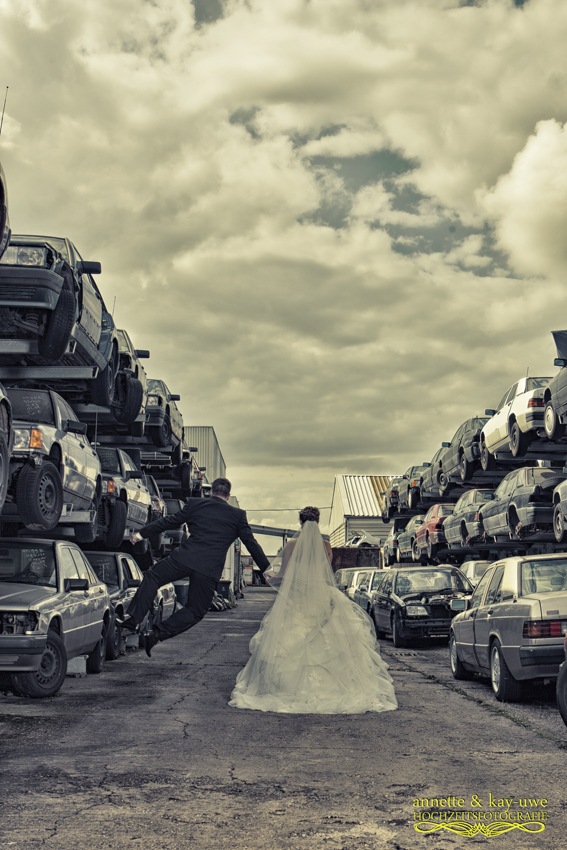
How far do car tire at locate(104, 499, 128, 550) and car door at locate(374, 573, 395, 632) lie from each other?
5.34 metres

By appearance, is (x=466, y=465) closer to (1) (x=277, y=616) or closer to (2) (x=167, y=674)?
(2) (x=167, y=674)

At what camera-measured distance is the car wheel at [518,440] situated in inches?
643

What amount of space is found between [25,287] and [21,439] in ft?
5.63

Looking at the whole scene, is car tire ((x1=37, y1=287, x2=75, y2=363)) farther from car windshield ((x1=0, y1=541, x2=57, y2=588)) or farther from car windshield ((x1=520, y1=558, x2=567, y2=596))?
car windshield ((x1=520, y1=558, x2=567, y2=596))

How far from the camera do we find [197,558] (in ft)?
22.9

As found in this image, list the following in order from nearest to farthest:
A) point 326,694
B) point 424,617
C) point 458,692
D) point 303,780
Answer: point 303,780, point 326,694, point 458,692, point 424,617

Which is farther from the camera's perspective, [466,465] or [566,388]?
[466,465]

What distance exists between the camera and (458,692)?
359 inches

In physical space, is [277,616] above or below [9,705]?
above

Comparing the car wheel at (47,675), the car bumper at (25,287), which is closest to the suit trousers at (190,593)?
the car wheel at (47,675)

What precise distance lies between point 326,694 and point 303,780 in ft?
9.08

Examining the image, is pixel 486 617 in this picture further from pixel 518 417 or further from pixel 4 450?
pixel 518 417

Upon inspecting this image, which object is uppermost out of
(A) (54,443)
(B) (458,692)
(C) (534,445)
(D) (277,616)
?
(C) (534,445)

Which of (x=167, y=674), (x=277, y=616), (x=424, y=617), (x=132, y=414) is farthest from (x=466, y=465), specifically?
(x=277, y=616)
